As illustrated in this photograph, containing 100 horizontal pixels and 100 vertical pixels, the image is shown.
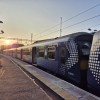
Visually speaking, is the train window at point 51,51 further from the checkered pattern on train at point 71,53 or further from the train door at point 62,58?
the checkered pattern on train at point 71,53

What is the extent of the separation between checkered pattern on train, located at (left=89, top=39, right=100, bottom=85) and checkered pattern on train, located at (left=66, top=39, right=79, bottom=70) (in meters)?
2.50

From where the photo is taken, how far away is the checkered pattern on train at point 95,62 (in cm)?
929

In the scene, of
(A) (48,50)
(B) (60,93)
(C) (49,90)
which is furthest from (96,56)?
(A) (48,50)

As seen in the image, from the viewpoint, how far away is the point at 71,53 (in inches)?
522

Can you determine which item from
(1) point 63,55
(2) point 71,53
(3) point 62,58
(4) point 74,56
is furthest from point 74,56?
(3) point 62,58

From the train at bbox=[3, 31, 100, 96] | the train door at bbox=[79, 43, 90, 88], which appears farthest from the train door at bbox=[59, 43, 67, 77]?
the train door at bbox=[79, 43, 90, 88]

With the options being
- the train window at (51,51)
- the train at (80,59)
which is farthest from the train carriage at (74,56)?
the train window at (51,51)

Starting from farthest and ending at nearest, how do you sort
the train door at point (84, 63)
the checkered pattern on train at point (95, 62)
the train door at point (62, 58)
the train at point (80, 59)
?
the train door at point (62, 58)
the train door at point (84, 63)
the train at point (80, 59)
the checkered pattern on train at point (95, 62)

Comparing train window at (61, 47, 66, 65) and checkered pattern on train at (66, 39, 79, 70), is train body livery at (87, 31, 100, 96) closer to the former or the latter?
checkered pattern on train at (66, 39, 79, 70)

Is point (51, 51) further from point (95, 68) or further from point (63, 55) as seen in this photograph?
point (95, 68)

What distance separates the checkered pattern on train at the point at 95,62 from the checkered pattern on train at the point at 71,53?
8.22 ft

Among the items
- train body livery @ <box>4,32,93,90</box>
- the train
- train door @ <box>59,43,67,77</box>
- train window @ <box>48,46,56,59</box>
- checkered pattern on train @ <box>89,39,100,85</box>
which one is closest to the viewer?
checkered pattern on train @ <box>89,39,100,85</box>

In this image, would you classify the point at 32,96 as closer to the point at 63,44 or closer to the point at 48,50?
the point at 63,44

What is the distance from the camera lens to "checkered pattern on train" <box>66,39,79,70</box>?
1270 cm
